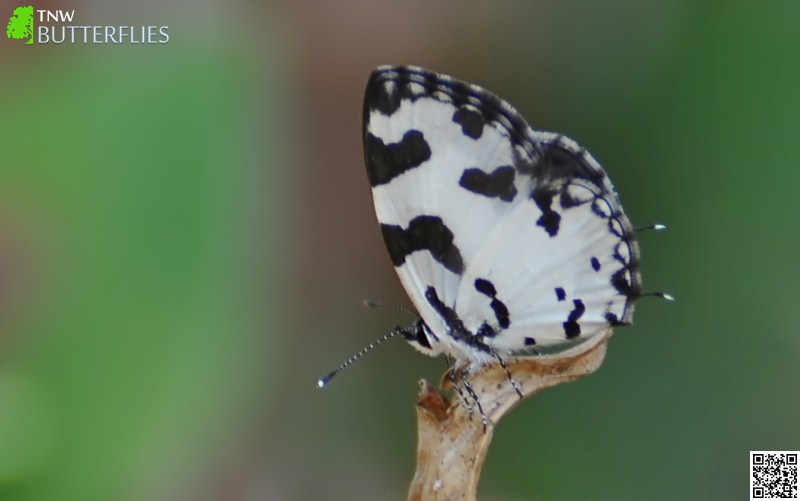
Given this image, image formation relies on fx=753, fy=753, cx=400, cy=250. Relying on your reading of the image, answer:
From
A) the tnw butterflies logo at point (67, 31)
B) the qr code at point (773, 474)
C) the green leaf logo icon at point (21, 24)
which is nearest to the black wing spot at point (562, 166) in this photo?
the qr code at point (773, 474)

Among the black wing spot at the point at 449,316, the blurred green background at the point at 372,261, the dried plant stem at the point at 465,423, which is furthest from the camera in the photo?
the blurred green background at the point at 372,261

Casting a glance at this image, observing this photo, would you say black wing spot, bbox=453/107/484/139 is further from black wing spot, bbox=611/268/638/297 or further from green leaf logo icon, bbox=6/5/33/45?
green leaf logo icon, bbox=6/5/33/45

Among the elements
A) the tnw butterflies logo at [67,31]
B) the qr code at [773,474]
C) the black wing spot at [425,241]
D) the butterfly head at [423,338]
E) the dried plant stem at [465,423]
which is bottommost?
the qr code at [773,474]

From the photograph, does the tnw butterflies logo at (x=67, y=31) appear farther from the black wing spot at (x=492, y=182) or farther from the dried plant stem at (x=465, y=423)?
the dried plant stem at (x=465, y=423)

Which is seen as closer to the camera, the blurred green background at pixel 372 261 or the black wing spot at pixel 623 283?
the black wing spot at pixel 623 283

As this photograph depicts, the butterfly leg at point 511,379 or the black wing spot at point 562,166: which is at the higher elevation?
the black wing spot at point 562,166

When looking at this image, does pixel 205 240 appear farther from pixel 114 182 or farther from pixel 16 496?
pixel 16 496

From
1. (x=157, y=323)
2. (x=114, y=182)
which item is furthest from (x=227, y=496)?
(x=114, y=182)

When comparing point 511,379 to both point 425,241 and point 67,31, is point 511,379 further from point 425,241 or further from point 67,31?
point 67,31
